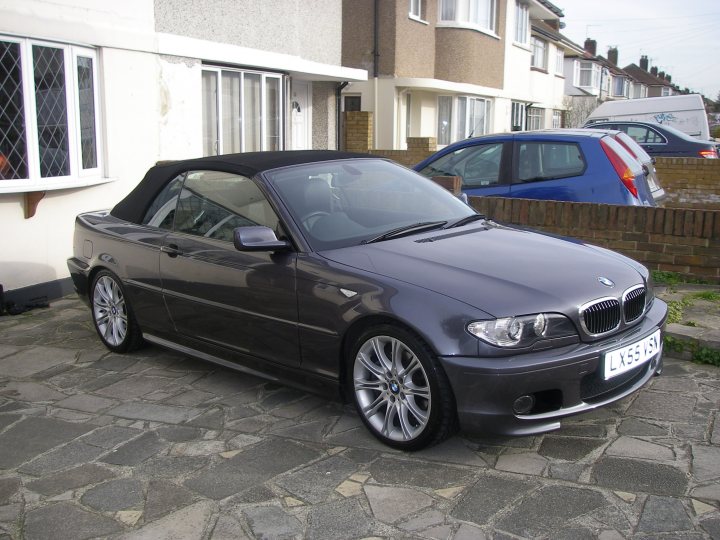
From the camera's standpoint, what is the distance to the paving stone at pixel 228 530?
3335mm

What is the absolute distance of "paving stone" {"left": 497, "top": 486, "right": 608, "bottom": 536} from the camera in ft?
10.9

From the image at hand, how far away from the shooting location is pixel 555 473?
3.81 meters

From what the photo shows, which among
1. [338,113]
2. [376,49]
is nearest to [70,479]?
[338,113]

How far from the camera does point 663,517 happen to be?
337 centimetres

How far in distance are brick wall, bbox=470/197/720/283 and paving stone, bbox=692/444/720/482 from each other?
3.56 metres

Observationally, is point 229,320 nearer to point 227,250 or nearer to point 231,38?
point 227,250

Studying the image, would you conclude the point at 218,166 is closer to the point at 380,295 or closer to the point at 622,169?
the point at 380,295

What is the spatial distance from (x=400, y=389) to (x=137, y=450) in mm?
1475

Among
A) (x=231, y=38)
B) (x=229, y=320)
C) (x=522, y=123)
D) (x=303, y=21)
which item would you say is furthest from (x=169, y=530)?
(x=522, y=123)

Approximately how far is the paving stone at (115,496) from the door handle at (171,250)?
175cm

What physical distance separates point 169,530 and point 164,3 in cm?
768

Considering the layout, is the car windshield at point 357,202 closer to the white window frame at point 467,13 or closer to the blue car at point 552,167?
the blue car at point 552,167

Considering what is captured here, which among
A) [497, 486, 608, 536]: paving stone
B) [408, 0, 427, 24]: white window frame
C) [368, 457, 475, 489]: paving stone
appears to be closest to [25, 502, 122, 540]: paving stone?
[368, 457, 475, 489]: paving stone

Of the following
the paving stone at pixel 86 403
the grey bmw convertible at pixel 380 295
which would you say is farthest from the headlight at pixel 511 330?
the paving stone at pixel 86 403
